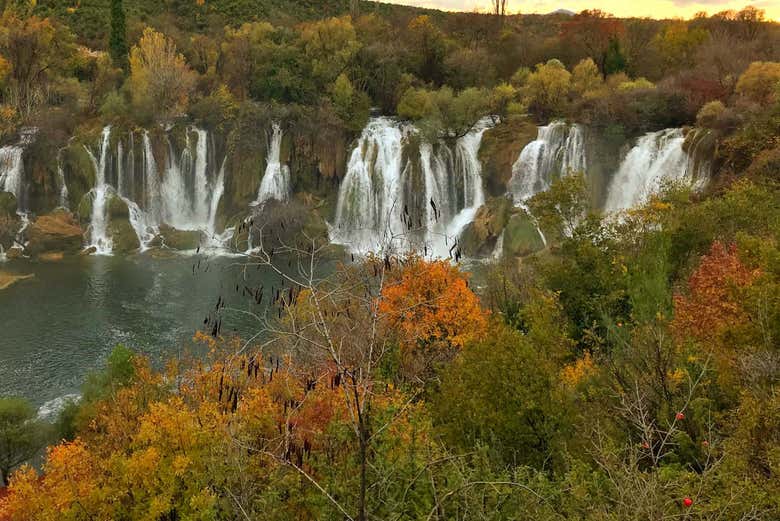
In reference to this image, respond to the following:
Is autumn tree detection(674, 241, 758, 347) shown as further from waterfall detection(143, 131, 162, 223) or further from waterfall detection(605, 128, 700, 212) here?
waterfall detection(143, 131, 162, 223)

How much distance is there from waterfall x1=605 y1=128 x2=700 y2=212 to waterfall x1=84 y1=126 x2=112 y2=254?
36801mm

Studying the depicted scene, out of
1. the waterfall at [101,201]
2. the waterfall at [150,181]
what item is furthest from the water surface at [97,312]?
the waterfall at [150,181]

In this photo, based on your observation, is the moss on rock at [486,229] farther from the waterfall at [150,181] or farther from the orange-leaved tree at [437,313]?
the waterfall at [150,181]

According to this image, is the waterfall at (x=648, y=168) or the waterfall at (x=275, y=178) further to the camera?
the waterfall at (x=275, y=178)

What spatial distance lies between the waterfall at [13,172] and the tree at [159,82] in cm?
1003

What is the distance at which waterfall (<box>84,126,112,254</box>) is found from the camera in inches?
1746

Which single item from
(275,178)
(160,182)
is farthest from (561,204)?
(160,182)

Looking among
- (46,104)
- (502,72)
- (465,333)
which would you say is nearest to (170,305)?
(465,333)

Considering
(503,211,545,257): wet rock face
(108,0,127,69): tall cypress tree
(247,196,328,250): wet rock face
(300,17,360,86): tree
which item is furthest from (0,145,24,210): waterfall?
(503,211,545,257): wet rock face

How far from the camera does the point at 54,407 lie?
76.8ft

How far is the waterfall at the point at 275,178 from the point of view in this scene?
48.6 metres

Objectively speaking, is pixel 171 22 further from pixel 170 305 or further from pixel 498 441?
pixel 498 441

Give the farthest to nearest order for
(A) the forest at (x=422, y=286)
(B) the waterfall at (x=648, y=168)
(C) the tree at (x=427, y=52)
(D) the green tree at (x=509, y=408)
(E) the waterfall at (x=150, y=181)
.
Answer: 1. (C) the tree at (x=427, y=52)
2. (E) the waterfall at (x=150, y=181)
3. (B) the waterfall at (x=648, y=168)
4. (D) the green tree at (x=509, y=408)
5. (A) the forest at (x=422, y=286)

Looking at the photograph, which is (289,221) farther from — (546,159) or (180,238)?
(546,159)
